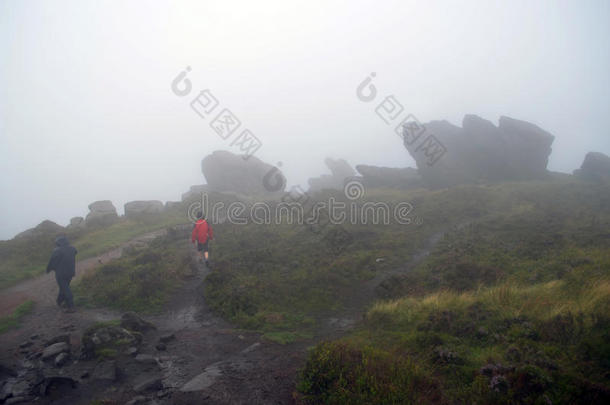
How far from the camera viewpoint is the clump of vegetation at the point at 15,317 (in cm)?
960

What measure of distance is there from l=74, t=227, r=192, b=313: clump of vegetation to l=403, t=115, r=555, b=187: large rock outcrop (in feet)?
110

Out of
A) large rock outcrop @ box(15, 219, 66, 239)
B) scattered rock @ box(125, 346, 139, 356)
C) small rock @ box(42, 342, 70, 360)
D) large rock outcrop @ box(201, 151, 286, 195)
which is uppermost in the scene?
large rock outcrop @ box(201, 151, 286, 195)

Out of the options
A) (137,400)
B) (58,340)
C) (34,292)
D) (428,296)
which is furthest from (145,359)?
(34,292)

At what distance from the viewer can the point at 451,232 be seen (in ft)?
63.3

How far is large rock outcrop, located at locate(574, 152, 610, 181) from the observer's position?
38244 millimetres

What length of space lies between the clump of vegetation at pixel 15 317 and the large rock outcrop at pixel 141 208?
18.1 metres

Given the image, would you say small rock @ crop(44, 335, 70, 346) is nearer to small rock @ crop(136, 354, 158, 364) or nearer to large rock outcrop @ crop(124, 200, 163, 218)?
small rock @ crop(136, 354, 158, 364)

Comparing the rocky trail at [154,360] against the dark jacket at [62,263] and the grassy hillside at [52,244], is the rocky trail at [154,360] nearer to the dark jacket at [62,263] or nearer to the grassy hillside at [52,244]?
the dark jacket at [62,263]

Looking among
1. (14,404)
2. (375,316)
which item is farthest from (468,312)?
(14,404)

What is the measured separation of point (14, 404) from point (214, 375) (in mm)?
3408

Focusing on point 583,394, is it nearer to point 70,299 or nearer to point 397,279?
point 397,279

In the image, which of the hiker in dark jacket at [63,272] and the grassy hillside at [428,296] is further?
the hiker in dark jacket at [63,272]

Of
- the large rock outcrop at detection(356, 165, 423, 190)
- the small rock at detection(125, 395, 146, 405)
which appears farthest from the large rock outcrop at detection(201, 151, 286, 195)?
the small rock at detection(125, 395, 146, 405)

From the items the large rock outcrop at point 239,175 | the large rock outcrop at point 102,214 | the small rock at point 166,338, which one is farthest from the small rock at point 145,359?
the large rock outcrop at point 239,175
